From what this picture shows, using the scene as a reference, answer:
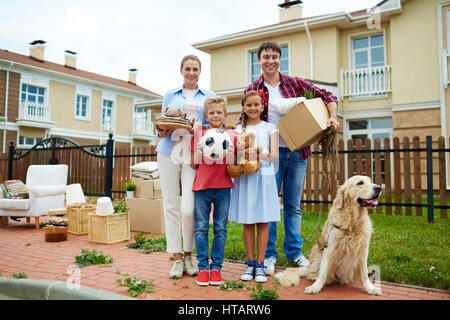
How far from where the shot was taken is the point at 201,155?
9.66 feet

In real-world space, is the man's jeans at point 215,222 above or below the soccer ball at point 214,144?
below

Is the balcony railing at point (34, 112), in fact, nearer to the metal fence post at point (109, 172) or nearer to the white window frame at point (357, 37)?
the metal fence post at point (109, 172)

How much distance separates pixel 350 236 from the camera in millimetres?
2658

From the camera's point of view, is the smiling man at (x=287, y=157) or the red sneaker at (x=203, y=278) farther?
the smiling man at (x=287, y=157)

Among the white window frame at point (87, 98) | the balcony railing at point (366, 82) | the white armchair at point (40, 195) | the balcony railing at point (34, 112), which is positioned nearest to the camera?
the white armchair at point (40, 195)

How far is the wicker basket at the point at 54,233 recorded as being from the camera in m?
4.95

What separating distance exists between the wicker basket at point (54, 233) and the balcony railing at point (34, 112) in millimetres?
16151

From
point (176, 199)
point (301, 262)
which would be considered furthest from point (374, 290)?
point (176, 199)

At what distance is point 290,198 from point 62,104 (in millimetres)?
20700

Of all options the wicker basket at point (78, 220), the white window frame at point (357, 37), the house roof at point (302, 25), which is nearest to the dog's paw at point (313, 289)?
the wicker basket at point (78, 220)

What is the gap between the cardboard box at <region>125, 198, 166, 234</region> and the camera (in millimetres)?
5562

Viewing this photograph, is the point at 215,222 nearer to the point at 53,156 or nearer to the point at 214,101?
the point at 214,101

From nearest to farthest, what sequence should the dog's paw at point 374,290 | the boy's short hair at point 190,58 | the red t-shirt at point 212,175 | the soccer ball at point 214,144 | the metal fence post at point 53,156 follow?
the dog's paw at point 374,290
the soccer ball at point 214,144
the red t-shirt at point 212,175
the boy's short hair at point 190,58
the metal fence post at point 53,156

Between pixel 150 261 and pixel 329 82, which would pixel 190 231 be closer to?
pixel 150 261
